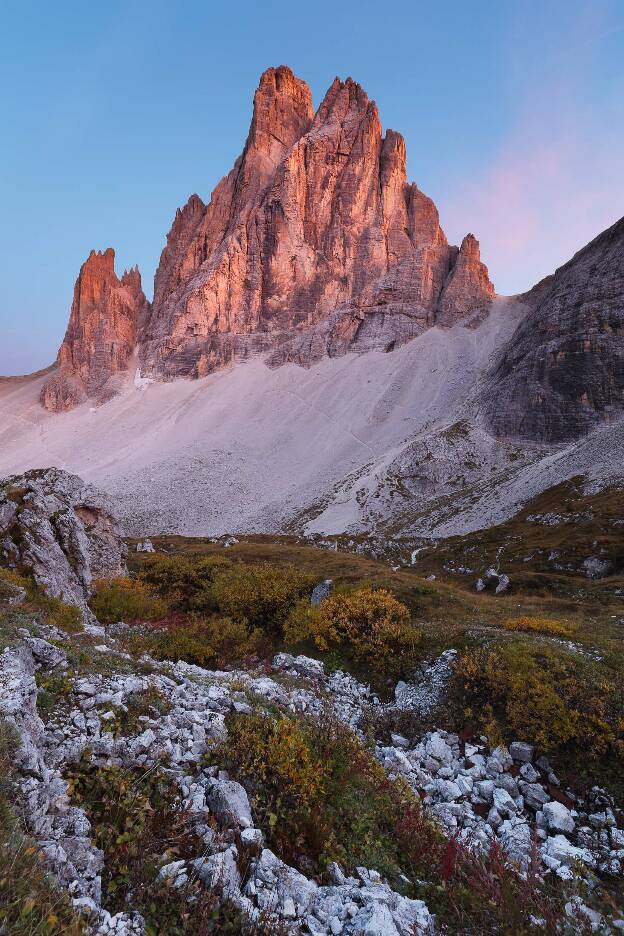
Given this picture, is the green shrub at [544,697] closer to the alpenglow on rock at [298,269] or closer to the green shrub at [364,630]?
the green shrub at [364,630]

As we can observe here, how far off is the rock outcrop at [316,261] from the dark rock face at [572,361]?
39.3m

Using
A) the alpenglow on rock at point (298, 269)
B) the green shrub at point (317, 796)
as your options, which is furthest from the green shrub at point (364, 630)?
the alpenglow on rock at point (298, 269)

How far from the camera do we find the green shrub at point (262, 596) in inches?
809

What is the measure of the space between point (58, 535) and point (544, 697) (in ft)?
74.5

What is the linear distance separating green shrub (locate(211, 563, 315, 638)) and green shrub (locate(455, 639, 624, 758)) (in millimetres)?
10018

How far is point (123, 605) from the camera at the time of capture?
21578mm

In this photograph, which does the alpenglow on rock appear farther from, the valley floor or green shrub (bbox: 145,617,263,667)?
green shrub (bbox: 145,617,263,667)

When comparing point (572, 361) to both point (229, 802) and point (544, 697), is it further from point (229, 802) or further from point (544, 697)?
point (229, 802)

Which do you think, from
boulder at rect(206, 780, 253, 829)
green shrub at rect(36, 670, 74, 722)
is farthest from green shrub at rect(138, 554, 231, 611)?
boulder at rect(206, 780, 253, 829)

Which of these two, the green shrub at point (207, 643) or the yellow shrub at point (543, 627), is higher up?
the green shrub at point (207, 643)

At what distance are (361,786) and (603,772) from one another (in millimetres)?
5022

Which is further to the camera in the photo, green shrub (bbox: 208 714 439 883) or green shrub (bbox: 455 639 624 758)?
green shrub (bbox: 455 639 624 758)

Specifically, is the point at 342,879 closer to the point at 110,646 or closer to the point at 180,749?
the point at 180,749

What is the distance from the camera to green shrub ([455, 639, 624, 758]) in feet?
30.3
